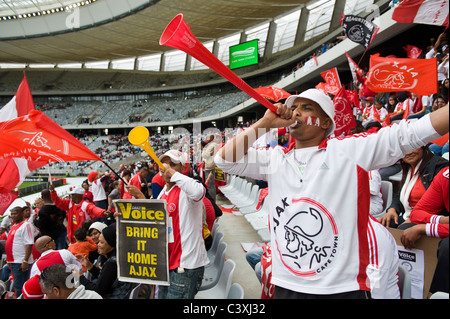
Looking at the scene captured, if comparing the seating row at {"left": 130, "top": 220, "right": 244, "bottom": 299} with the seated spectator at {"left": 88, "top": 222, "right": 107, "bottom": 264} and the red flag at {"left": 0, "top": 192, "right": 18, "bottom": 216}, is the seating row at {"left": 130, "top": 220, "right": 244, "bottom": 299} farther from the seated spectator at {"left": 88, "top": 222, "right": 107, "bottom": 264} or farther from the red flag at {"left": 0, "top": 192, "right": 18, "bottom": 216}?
the red flag at {"left": 0, "top": 192, "right": 18, "bottom": 216}

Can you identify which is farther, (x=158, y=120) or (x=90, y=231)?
(x=158, y=120)

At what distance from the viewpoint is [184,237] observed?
2.74 metres

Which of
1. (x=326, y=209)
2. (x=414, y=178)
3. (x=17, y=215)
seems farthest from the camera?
(x=17, y=215)

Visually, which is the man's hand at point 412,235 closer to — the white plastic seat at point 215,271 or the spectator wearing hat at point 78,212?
the white plastic seat at point 215,271

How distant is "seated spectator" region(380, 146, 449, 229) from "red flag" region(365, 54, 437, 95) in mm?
1544

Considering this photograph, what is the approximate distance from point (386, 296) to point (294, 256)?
728mm

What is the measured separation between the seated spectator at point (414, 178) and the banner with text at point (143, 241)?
77.6 inches

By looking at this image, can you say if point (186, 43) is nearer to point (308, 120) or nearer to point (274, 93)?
point (308, 120)

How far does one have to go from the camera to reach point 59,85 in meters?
51.7

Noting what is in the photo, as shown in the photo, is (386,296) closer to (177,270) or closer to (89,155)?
(177,270)

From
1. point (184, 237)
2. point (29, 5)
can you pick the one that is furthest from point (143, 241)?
point (29, 5)

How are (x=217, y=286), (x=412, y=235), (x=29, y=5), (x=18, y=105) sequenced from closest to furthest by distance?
1. (x=412, y=235)
2. (x=217, y=286)
3. (x=18, y=105)
4. (x=29, y=5)

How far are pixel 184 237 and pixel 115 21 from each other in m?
32.6

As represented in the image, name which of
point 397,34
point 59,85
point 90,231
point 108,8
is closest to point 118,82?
point 59,85
